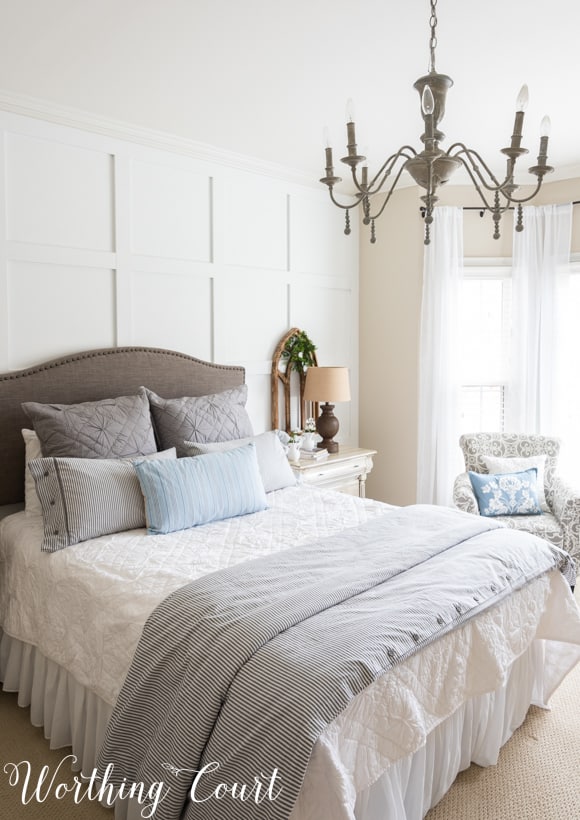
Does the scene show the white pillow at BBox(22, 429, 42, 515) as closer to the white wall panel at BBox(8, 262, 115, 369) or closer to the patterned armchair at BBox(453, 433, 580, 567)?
the white wall panel at BBox(8, 262, 115, 369)

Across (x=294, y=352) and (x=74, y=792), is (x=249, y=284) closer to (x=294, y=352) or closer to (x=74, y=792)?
(x=294, y=352)

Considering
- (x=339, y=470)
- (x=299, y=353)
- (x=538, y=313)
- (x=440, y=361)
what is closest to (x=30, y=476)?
(x=339, y=470)

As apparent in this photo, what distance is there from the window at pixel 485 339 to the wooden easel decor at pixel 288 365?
1182mm

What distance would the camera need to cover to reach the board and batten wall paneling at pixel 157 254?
3.13m

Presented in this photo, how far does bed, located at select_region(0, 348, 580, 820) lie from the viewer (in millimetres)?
1641

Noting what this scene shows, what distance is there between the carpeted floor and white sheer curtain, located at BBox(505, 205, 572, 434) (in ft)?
7.72

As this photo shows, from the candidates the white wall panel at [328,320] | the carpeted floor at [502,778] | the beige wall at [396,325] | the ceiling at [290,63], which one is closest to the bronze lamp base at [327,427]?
the white wall panel at [328,320]

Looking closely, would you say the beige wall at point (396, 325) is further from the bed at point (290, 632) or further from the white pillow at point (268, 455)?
the bed at point (290, 632)

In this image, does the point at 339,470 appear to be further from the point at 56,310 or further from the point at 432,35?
the point at 432,35

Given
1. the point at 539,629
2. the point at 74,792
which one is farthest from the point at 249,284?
the point at 74,792

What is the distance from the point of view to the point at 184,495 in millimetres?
2707

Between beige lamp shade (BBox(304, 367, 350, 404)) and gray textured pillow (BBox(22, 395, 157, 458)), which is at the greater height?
beige lamp shade (BBox(304, 367, 350, 404))

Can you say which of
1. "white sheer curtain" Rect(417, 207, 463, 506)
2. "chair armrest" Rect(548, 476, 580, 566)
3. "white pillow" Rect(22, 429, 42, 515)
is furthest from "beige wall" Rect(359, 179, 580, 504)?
"white pillow" Rect(22, 429, 42, 515)

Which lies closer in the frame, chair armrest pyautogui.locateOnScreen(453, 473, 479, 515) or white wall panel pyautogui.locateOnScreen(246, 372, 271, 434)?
chair armrest pyautogui.locateOnScreen(453, 473, 479, 515)
